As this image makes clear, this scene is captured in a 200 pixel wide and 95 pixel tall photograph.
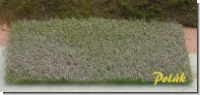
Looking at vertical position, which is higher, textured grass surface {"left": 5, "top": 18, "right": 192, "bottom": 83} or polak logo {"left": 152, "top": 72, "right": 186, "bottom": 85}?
textured grass surface {"left": 5, "top": 18, "right": 192, "bottom": 83}

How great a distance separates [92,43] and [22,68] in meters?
0.74

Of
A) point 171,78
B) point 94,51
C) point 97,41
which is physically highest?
point 97,41

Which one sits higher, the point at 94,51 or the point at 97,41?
the point at 97,41

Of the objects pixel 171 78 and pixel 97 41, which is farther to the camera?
pixel 97 41

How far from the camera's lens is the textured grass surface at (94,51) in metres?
3.38

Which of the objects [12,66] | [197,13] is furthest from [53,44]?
[197,13]

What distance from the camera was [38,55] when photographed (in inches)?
139

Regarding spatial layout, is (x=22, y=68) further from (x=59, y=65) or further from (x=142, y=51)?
(x=142, y=51)

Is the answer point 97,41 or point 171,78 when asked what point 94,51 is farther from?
point 171,78

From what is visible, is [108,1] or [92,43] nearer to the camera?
[92,43]

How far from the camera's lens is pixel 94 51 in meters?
3.57

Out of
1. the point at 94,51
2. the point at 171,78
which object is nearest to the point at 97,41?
the point at 94,51

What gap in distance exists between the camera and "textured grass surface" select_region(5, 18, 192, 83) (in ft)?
11.1
